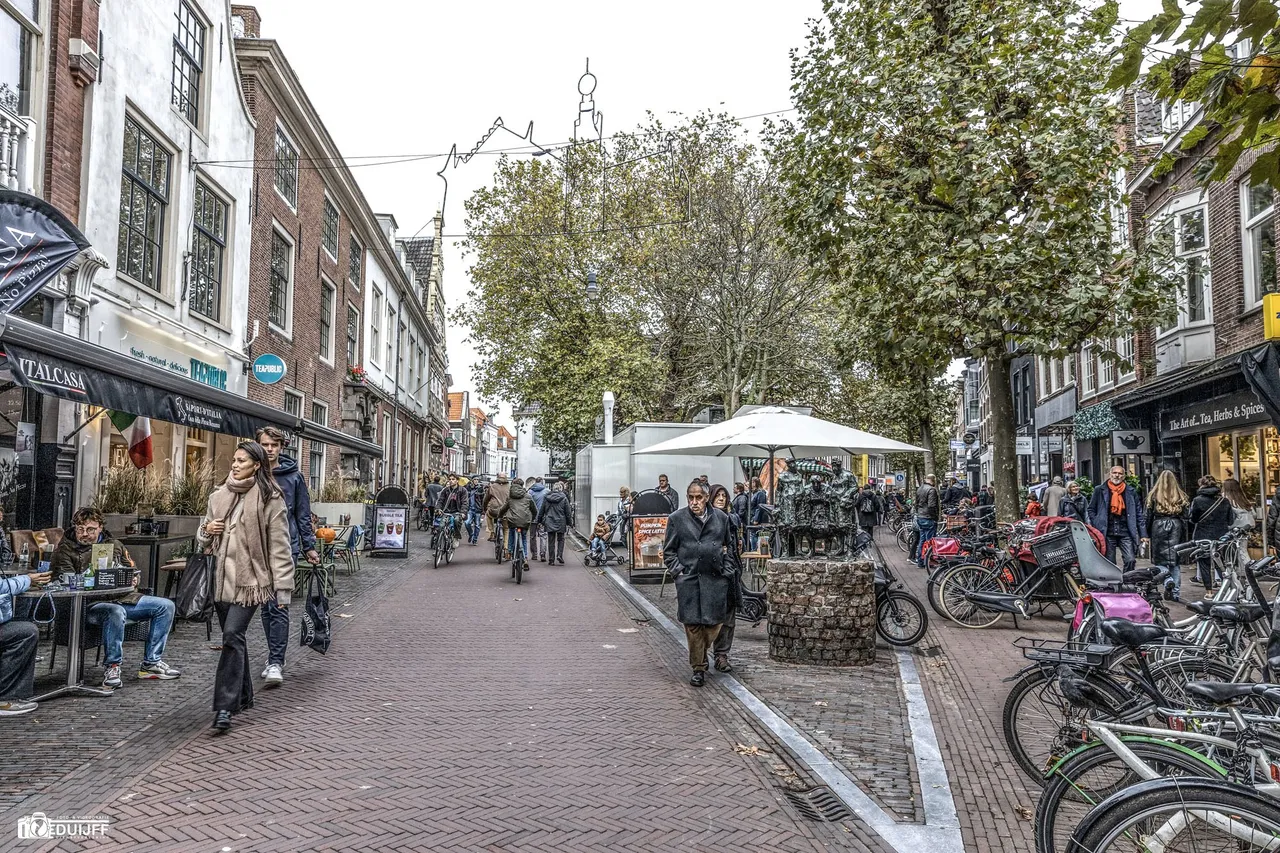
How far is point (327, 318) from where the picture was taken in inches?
914

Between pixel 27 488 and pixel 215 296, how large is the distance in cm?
644

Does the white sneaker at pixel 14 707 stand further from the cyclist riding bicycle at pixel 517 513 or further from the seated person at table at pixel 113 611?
the cyclist riding bicycle at pixel 517 513

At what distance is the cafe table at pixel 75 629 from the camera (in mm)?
5984

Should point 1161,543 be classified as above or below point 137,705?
A: above

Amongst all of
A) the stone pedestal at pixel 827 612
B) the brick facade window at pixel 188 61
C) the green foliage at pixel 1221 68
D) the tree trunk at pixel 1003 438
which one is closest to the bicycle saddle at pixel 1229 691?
the green foliage at pixel 1221 68

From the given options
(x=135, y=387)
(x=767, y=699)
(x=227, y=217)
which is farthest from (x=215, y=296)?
(x=767, y=699)

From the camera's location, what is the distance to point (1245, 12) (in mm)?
3553

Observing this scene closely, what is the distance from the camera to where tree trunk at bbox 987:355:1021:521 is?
12.7 meters

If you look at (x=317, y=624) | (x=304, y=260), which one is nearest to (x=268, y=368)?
(x=304, y=260)

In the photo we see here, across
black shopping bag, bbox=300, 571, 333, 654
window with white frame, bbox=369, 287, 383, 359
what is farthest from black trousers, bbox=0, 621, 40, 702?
window with white frame, bbox=369, 287, 383, 359

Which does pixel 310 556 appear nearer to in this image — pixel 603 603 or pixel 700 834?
pixel 700 834

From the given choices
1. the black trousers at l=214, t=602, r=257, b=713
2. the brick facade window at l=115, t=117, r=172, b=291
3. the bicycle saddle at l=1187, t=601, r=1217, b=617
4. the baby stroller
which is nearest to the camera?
the bicycle saddle at l=1187, t=601, r=1217, b=617

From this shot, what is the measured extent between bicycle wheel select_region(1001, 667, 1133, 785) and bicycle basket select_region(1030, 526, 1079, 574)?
444cm

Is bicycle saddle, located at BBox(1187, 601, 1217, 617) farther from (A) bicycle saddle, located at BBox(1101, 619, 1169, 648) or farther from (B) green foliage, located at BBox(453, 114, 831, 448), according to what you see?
(B) green foliage, located at BBox(453, 114, 831, 448)
